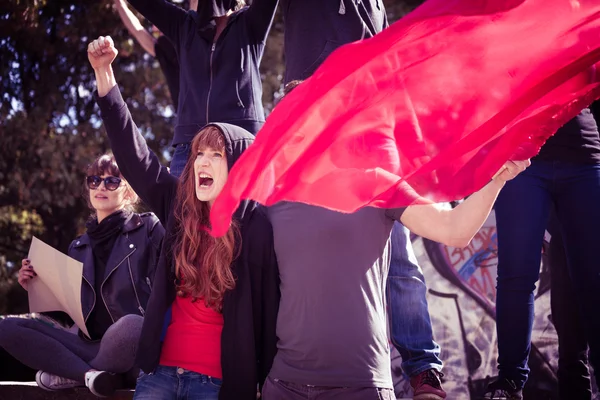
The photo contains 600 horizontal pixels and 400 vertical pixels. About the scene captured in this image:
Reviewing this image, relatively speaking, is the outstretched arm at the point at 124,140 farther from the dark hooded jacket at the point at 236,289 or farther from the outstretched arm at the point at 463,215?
the outstretched arm at the point at 463,215

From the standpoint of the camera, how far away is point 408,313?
347 cm

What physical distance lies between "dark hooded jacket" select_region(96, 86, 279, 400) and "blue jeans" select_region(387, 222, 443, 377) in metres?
0.67

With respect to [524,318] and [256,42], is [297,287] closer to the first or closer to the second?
[524,318]

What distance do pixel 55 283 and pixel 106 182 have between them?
2.16ft

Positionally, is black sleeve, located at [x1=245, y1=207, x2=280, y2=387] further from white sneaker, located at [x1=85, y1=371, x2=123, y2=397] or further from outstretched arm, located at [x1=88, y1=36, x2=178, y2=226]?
white sneaker, located at [x1=85, y1=371, x2=123, y2=397]

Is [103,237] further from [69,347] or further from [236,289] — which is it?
[236,289]

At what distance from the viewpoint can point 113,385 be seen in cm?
359

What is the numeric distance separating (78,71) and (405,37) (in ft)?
30.5

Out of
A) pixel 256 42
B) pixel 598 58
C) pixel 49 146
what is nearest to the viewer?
pixel 598 58

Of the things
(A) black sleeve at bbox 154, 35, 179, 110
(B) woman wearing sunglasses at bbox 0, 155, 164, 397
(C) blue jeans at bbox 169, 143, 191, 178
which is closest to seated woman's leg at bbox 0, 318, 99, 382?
(B) woman wearing sunglasses at bbox 0, 155, 164, 397

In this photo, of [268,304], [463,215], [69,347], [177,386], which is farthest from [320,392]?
[69,347]

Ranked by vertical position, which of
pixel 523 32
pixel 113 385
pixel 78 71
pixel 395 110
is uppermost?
pixel 78 71

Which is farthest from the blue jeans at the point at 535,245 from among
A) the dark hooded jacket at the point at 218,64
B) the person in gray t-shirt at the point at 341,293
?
the dark hooded jacket at the point at 218,64

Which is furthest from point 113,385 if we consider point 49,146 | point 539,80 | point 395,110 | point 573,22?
point 49,146
